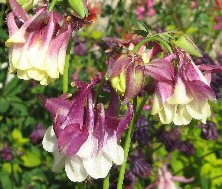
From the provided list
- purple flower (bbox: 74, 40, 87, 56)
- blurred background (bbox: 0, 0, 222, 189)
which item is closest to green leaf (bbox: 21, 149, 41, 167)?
blurred background (bbox: 0, 0, 222, 189)

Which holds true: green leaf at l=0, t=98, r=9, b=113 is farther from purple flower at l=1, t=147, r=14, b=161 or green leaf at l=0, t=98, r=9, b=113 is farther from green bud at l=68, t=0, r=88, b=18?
green bud at l=68, t=0, r=88, b=18

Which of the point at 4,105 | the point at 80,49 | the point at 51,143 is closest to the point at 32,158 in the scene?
the point at 4,105

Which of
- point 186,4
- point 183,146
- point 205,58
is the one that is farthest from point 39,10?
point 186,4

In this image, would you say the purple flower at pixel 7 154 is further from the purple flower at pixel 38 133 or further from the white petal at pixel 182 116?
the white petal at pixel 182 116

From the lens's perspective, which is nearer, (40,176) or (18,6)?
(18,6)

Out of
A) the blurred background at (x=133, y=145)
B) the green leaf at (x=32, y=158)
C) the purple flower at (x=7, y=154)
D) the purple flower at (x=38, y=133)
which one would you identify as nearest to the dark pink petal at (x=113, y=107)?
the blurred background at (x=133, y=145)

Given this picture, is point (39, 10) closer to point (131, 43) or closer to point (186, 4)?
point (131, 43)
